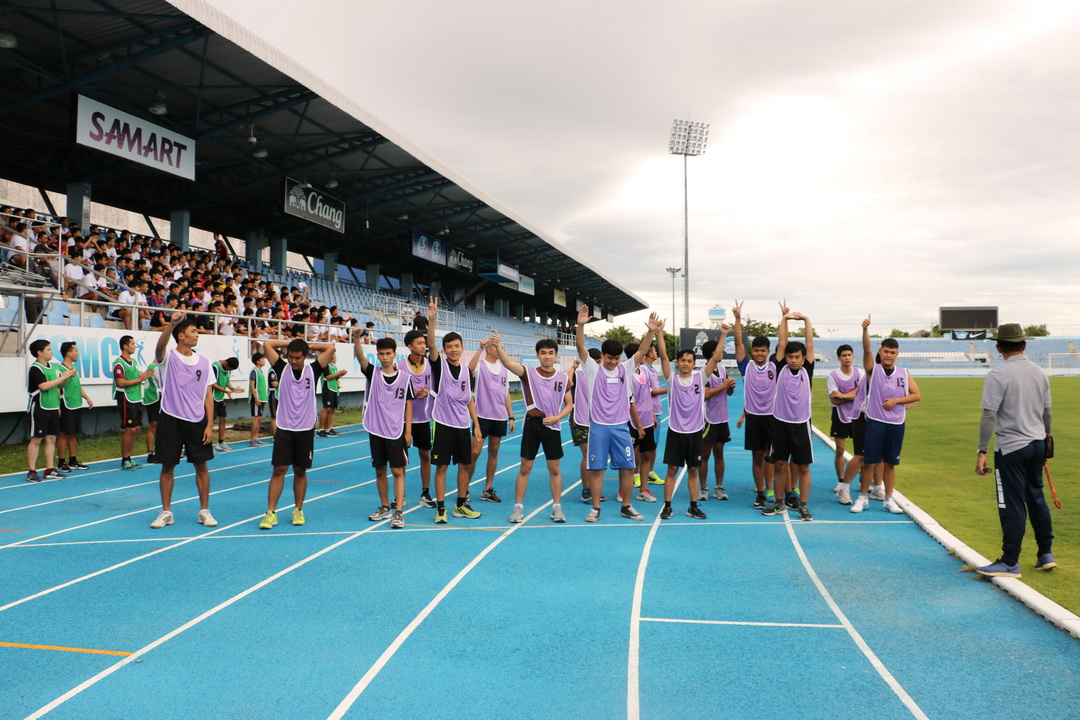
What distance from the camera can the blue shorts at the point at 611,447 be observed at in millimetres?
7027

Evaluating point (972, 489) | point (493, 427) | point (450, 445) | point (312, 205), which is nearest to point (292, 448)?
point (450, 445)

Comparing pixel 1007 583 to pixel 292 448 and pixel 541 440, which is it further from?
pixel 292 448

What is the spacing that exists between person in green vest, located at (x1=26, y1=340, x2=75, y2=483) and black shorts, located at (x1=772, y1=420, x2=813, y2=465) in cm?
897

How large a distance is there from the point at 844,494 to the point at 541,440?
3.80 meters

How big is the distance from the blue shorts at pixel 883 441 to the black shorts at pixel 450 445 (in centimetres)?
437

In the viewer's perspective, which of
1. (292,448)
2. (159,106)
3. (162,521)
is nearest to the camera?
(162,521)

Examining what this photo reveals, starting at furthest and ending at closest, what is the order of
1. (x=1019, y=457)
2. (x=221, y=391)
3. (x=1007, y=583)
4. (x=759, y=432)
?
1. (x=221, y=391)
2. (x=759, y=432)
3. (x=1019, y=457)
4. (x=1007, y=583)

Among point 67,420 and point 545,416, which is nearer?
point 545,416

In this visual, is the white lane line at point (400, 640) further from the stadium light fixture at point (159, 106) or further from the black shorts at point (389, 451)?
the stadium light fixture at point (159, 106)

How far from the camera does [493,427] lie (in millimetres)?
7957

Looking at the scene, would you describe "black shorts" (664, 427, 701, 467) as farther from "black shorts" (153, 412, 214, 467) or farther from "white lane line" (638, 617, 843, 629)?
"black shorts" (153, 412, 214, 467)

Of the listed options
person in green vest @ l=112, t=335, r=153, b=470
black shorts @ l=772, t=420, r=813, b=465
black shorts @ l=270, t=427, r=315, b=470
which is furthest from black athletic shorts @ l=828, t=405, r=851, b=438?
person in green vest @ l=112, t=335, r=153, b=470

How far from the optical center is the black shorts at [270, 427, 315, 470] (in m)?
6.71

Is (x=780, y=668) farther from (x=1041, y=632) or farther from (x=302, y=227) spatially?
(x=302, y=227)
